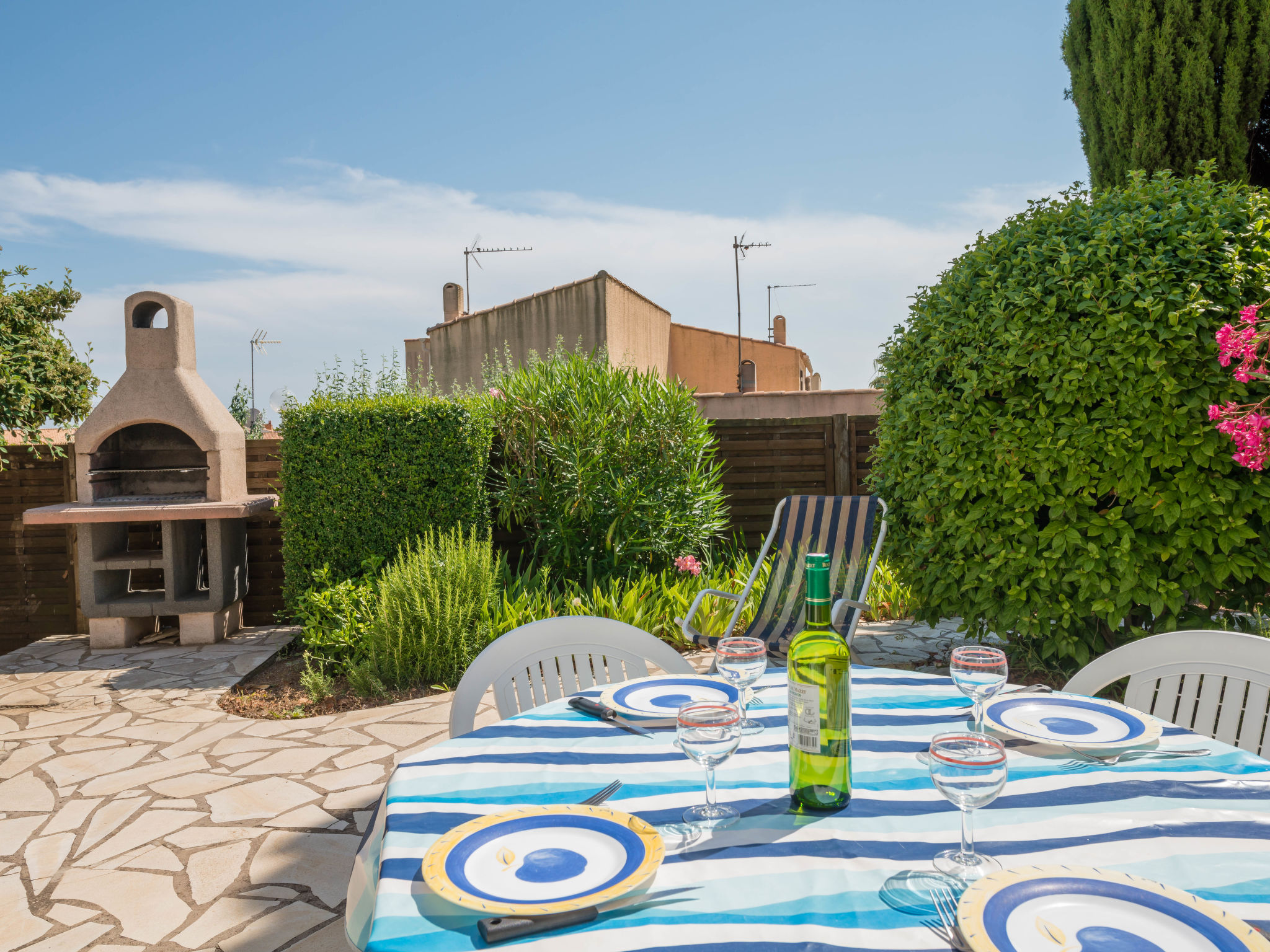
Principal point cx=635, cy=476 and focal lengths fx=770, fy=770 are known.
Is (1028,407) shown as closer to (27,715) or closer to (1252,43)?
(1252,43)

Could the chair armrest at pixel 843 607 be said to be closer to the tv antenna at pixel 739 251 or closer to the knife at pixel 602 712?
the knife at pixel 602 712

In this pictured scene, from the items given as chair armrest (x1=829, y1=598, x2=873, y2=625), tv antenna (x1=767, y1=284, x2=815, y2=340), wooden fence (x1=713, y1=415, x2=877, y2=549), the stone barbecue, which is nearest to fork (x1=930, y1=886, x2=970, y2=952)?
chair armrest (x1=829, y1=598, x2=873, y2=625)

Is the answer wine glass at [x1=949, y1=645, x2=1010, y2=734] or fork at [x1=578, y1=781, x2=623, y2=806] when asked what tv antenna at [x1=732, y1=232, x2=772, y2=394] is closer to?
wine glass at [x1=949, y1=645, x2=1010, y2=734]

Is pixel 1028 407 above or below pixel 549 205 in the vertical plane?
below

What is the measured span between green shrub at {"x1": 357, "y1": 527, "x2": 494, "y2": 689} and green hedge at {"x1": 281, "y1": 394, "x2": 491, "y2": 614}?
0.84 meters

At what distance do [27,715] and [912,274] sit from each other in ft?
18.5

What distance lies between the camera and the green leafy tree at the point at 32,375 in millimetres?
4902

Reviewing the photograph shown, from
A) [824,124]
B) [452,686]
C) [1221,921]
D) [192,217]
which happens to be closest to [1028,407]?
[1221,921]

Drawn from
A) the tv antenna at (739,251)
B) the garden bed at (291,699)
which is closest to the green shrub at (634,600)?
the garden bed at (291,699)

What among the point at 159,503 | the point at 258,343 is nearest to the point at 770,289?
the point at 258,343

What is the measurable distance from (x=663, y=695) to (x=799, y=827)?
25.3 inches

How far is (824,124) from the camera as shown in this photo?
26.5ft

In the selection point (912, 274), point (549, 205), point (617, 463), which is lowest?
point (617, 463)

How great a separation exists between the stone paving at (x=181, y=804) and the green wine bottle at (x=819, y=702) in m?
1.72
